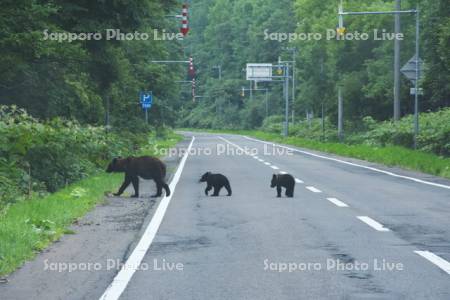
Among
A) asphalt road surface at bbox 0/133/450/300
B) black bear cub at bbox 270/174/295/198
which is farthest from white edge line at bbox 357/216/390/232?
black bear cub at bbox 270/174/295/198

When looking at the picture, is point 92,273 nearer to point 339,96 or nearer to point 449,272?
point 449,272

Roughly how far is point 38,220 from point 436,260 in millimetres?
5860

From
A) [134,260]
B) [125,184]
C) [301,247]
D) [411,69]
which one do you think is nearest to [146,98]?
[411,69]

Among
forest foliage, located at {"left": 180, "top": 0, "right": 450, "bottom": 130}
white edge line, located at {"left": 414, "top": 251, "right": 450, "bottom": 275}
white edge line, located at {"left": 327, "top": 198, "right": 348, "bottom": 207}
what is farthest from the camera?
forest foliage, located at {"left": 180, "top": 0, "right": 450, "bottom": 130}

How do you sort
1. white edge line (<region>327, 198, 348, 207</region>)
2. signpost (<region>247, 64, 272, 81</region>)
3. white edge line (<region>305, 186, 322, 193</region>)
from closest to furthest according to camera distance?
1. white edge line (<region>327, 198, 348, 207</region>)
2. white edge line (<region>305, 186, 322, 193</region>)
3. signpost (<region>247, 64, 272, 81</region>)

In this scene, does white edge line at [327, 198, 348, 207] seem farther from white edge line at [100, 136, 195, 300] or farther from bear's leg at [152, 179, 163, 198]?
bear's leg at [152, 179, 163, 198]

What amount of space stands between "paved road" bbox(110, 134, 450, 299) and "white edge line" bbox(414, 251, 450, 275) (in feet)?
0.04

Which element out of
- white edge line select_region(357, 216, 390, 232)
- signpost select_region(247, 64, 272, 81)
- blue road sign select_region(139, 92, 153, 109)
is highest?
signpost select_region(247, 64, 272, 81)

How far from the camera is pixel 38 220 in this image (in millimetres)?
12469

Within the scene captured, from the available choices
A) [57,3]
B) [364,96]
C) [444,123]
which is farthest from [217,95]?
[57,3]

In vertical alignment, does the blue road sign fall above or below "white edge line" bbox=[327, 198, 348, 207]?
above

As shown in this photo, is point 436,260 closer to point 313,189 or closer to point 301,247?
point 301,247

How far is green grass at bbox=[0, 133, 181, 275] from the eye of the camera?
9.85 m

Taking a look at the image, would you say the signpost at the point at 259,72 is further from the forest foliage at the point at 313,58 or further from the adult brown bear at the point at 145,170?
the adult brown bear at the point at 145,170
